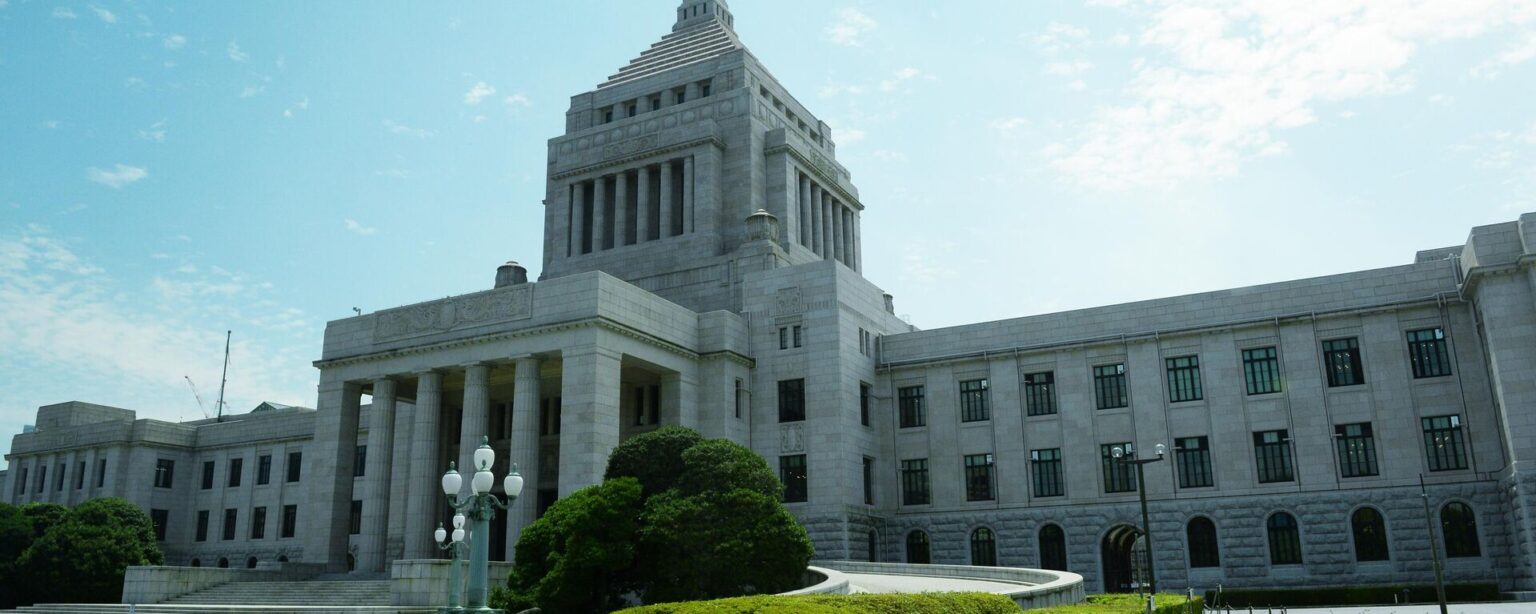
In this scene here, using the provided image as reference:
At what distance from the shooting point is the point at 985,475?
47438 mm

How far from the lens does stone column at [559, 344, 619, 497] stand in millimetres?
42250

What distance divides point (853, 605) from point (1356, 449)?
28.9 m

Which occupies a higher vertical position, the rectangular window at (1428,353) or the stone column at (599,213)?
the stone column at (599,213)

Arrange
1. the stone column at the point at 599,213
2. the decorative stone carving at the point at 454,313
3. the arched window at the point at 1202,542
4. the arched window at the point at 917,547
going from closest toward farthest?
the arched window at the point at 1202,542 < the decorative stone carving at the point at 454,313 < the arched window at the point at 917,547 < the stone column at the point at 599,213

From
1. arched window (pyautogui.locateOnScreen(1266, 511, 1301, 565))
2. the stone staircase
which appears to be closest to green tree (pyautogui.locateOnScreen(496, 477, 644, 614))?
the stone staircase

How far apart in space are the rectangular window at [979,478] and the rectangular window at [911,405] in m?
2.87

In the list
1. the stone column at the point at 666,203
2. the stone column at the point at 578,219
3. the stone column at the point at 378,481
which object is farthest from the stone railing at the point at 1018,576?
the stone column at the point at 578,219

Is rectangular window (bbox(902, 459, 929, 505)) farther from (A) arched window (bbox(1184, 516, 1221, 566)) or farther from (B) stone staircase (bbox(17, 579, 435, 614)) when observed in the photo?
(B) stone staircase (bbox(17, 579, 435, 614))

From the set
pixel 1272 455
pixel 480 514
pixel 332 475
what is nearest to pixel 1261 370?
pixel 1272 455

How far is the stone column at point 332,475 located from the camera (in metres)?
47.1

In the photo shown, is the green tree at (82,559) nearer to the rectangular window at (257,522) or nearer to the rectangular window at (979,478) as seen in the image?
the rectangular window at (257,522)

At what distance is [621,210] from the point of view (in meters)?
61.8

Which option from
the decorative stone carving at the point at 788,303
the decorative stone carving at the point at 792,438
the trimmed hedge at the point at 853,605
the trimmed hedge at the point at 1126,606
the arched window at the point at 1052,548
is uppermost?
the decorative stone carving at the point at 788,303

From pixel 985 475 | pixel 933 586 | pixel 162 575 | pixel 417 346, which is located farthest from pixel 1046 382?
pixel 162 575
